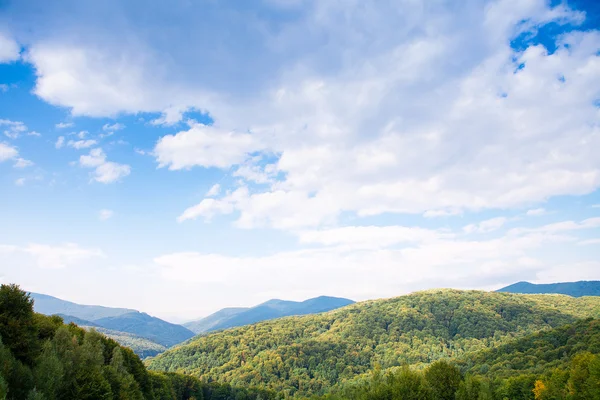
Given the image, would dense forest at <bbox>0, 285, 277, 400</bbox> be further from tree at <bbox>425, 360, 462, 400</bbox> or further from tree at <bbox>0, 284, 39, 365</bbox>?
tree at <bbox>425, 360, 462, 400</bbox>

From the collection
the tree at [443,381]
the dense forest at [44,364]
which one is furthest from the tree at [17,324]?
the tree at [443,381]

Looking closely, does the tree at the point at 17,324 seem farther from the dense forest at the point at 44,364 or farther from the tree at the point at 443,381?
the tree at the point at 443,381

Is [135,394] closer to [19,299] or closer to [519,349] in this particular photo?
[19,299]

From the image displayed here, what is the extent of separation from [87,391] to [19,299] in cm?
1416

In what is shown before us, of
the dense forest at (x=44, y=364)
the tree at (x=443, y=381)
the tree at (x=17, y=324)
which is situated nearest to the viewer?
the dense forest at (x=44, y=364)

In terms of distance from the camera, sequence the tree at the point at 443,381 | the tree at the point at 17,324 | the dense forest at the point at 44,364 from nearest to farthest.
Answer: the dense forest at the point at 44,364 < the tree at the point at 17,324 < the tree at the point at 443,381

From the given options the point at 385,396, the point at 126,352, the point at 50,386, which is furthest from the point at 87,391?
the point at 385,396

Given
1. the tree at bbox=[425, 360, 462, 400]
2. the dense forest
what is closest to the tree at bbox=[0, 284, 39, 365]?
the dense forest

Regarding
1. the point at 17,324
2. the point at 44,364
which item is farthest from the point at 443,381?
the point at 17,324

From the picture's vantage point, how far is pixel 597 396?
6384cm

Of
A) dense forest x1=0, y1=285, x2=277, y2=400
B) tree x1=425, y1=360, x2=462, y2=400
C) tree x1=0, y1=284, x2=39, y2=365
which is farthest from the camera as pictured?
tree x1=425, y1=360, x2=462, y2=400

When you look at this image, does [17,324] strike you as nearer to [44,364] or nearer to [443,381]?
[44,364]

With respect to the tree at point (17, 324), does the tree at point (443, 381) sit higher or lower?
lower

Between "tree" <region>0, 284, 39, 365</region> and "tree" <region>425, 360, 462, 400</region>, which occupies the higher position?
"tree" <region>0, 284, 39, 365</region>
